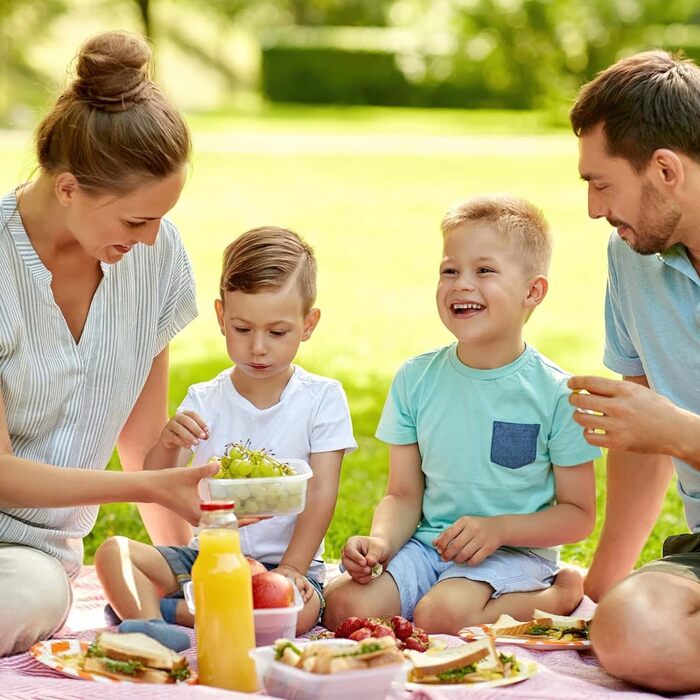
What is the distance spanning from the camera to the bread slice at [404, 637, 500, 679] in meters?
2.78

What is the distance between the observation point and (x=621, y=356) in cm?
358

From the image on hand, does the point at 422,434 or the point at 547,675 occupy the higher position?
the point at 422,434

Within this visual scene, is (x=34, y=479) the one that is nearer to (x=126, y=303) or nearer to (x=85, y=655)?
(x=85, y=655)

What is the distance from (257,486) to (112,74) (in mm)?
1116

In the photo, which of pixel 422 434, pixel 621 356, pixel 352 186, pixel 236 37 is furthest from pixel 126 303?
pixel 236 37

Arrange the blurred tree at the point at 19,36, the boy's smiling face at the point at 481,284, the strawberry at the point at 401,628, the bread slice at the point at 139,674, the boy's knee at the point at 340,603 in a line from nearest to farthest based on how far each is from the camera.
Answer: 1. the bread slice at the point at 139,674
2. the strawberry at the point at 401,628
3. the boy's knee at the point at 340,603
4. the boy's smiling face at the point at 481,284
5. the blurred tree at the point at 19,36

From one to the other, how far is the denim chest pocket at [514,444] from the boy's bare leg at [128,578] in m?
1.05

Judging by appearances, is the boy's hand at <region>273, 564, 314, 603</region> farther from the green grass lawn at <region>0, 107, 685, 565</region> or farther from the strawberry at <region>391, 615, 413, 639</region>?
the green grass lawn at <region>0, 107, 685, 565</region>

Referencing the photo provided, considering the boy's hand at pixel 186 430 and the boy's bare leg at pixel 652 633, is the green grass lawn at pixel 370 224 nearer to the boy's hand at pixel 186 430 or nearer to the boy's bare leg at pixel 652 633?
the boy's hand at pixel 186 430

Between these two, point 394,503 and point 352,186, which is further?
point 352,186

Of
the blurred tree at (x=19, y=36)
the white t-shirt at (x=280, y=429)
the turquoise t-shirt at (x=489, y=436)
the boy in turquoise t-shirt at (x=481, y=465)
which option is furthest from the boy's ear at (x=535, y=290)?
the blurred tree at (x=19, y=36)

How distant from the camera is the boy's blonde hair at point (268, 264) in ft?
11.2

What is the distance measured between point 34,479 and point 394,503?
1114 millimetres

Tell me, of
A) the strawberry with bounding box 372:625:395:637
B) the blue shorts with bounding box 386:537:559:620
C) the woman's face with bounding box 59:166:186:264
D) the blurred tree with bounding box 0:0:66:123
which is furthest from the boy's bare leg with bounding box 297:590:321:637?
the blurred tree with bounding box 0:0:66:123
